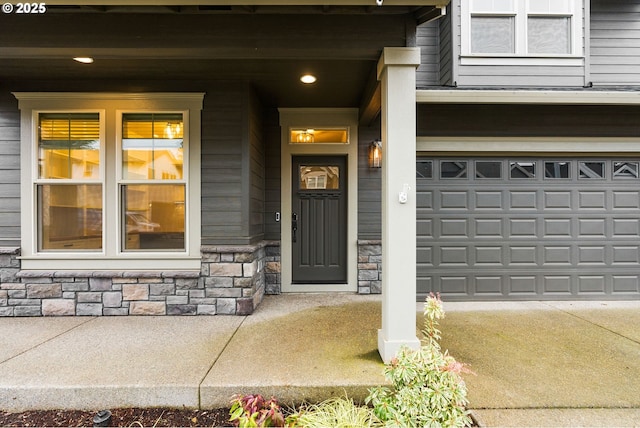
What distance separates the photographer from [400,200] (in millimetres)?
2504

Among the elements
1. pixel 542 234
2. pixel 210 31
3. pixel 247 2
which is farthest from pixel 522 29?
pixel 210 31

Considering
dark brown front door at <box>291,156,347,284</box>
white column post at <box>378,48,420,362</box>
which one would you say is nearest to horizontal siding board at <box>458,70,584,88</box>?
dark brown front door at <box>291,156,347,284</box>

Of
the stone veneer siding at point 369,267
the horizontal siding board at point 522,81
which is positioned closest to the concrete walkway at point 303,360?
the stone veneer siding at point 369,267

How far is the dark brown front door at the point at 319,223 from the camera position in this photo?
459 cm

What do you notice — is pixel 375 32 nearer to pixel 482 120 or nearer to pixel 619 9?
pixel 482 120

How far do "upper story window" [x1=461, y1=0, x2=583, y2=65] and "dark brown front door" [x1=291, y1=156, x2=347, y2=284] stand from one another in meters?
2.45

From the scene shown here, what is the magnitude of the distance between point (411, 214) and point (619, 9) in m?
4.92

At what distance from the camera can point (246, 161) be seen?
3670 mm

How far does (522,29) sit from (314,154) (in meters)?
3.26

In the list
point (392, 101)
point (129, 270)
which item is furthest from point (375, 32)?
point (129, 270)

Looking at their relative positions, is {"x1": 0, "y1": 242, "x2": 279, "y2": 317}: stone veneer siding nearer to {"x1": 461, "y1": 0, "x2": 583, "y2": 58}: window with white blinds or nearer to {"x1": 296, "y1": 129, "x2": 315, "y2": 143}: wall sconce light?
{"x1": 296, "y1": 129, "x2": 315, "y2": 143}: wall sconce light

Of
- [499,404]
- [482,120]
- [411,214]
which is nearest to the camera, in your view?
[499,404]

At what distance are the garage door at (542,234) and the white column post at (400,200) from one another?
1.94 meters

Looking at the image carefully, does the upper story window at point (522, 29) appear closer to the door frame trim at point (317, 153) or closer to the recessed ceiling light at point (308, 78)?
the door frame trim at point (317, 153)
